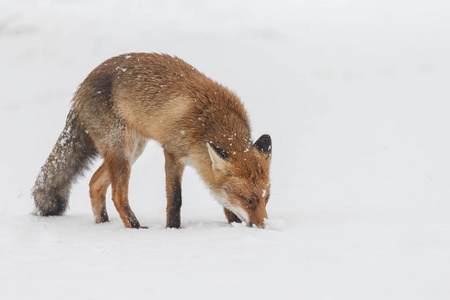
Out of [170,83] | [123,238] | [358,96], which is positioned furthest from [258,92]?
[123,238]

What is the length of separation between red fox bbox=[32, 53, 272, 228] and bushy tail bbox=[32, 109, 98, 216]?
0.01 meters

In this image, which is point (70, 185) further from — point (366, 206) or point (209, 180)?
point (366, 206)

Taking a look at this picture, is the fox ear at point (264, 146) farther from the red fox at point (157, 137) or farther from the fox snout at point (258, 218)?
the fox snout at point (258, 218)

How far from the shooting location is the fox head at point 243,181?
15.8 ft

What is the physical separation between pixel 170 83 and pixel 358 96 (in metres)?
7.62

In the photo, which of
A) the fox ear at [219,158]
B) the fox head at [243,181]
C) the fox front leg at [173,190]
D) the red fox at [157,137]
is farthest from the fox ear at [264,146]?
the fox front leg at [173,190]

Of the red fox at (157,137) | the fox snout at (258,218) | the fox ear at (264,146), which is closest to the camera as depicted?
the fox snout at (258,218)

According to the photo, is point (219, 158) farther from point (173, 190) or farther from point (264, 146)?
point (173, 190)

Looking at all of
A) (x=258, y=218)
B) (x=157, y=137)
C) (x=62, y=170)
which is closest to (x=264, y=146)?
(x=258, y=218)

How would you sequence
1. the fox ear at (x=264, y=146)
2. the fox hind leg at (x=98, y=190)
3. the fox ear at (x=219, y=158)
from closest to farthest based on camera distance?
the fox ear at (x=219, y=158)
the fox ear at (x=264, y=146)
the fox hind leg at (x=98, y=190)

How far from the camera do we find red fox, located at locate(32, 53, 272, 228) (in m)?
5.02

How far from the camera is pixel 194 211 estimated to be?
22.0 feet

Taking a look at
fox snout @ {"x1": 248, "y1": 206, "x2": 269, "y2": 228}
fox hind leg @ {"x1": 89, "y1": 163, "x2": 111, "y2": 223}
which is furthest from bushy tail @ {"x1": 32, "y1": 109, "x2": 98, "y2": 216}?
fox snout @ {"x1": 248, "y1": 206, "x2": 269, "y2": 228}

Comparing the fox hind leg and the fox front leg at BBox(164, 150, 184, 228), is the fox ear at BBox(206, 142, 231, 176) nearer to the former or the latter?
the fox front leg at BBox(164, 150, 184, 228)
